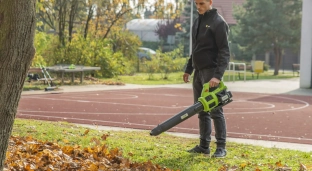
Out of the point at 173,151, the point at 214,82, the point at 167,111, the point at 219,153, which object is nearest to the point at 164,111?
the point at 167,111

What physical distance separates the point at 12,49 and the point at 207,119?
3419 millimetres

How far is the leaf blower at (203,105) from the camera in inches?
265

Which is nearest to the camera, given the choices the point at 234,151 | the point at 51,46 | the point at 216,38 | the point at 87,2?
the point at 216,38

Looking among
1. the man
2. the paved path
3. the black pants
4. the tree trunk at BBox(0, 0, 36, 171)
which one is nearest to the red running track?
the paved path

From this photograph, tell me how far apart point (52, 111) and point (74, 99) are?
145 inches

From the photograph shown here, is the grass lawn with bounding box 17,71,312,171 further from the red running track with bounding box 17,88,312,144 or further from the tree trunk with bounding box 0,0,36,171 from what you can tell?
the tree trunk with bounding box 0,0,36,171

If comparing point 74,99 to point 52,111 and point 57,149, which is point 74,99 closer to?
point 52,111

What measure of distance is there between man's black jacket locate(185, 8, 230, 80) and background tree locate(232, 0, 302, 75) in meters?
36.3

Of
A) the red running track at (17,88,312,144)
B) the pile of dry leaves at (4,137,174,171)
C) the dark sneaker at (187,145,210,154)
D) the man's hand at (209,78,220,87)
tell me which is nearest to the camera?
the pile of dry leaves at (4,137,174,171)

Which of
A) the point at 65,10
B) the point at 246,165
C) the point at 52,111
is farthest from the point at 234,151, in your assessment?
the point at 65,10

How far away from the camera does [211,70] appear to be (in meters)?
7.59

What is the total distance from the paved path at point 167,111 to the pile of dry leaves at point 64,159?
2995 mm

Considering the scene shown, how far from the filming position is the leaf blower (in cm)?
673

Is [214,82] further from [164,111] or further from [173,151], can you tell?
[164,111]
